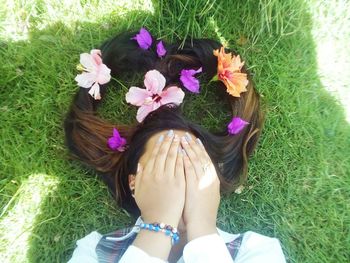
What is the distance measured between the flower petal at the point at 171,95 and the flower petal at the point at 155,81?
0.03 m

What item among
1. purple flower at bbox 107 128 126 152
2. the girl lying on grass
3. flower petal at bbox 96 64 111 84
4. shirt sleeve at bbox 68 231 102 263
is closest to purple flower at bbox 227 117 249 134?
the girl lying on grass

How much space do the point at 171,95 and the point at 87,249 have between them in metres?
0.68

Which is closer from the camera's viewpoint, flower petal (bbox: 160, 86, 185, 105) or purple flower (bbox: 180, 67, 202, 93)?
flower petal (bbox: 160, 86, 185, 105)

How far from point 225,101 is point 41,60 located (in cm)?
87

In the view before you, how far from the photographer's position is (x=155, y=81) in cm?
175

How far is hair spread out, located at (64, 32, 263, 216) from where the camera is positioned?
5.74 ft

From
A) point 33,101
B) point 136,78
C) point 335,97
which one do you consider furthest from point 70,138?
point 335,97

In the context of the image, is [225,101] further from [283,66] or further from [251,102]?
[283,66]

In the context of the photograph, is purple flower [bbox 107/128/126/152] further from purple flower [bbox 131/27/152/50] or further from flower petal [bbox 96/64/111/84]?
purple flower [bbox 131/27/152/50]

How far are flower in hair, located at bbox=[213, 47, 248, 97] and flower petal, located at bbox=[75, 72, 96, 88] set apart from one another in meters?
0.53

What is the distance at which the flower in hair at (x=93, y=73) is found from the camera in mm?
1842

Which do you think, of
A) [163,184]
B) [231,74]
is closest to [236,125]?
[231,74]

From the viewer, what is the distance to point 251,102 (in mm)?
1911

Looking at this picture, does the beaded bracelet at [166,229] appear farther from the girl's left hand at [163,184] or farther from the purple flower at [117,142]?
the purple flower at [117,142]
